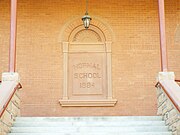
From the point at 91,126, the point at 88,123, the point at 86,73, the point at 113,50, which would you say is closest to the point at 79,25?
the point at 113,50

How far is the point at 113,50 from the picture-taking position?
11484 mm

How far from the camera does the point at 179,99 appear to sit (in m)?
7.23

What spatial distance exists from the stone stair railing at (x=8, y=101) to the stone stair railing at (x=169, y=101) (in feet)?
9.93

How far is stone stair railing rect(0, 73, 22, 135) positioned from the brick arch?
11.0 feet

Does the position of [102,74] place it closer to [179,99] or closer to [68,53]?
[68,53]

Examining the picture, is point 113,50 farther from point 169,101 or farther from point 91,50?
point 169,101

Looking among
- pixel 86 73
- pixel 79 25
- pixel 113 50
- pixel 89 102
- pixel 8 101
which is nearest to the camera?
pixel 8 101

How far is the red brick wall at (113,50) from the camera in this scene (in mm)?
11109

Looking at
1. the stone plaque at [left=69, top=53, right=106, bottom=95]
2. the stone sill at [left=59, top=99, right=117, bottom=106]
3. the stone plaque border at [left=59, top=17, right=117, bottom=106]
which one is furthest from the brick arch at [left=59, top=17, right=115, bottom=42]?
the stone sill at [left=59, top=99, right=117, bottom=106]

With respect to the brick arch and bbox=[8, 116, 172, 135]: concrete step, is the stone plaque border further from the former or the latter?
bbox=[8, 116, 172, 135]: concrete step

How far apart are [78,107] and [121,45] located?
7.12ft

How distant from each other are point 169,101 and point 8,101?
122 inches

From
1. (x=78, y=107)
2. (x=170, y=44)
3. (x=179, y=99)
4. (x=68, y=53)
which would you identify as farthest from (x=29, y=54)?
(x=179, y=99)

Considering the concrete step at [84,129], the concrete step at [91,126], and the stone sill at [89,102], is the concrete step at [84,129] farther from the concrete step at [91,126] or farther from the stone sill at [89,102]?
the stone sill at [89,102]
